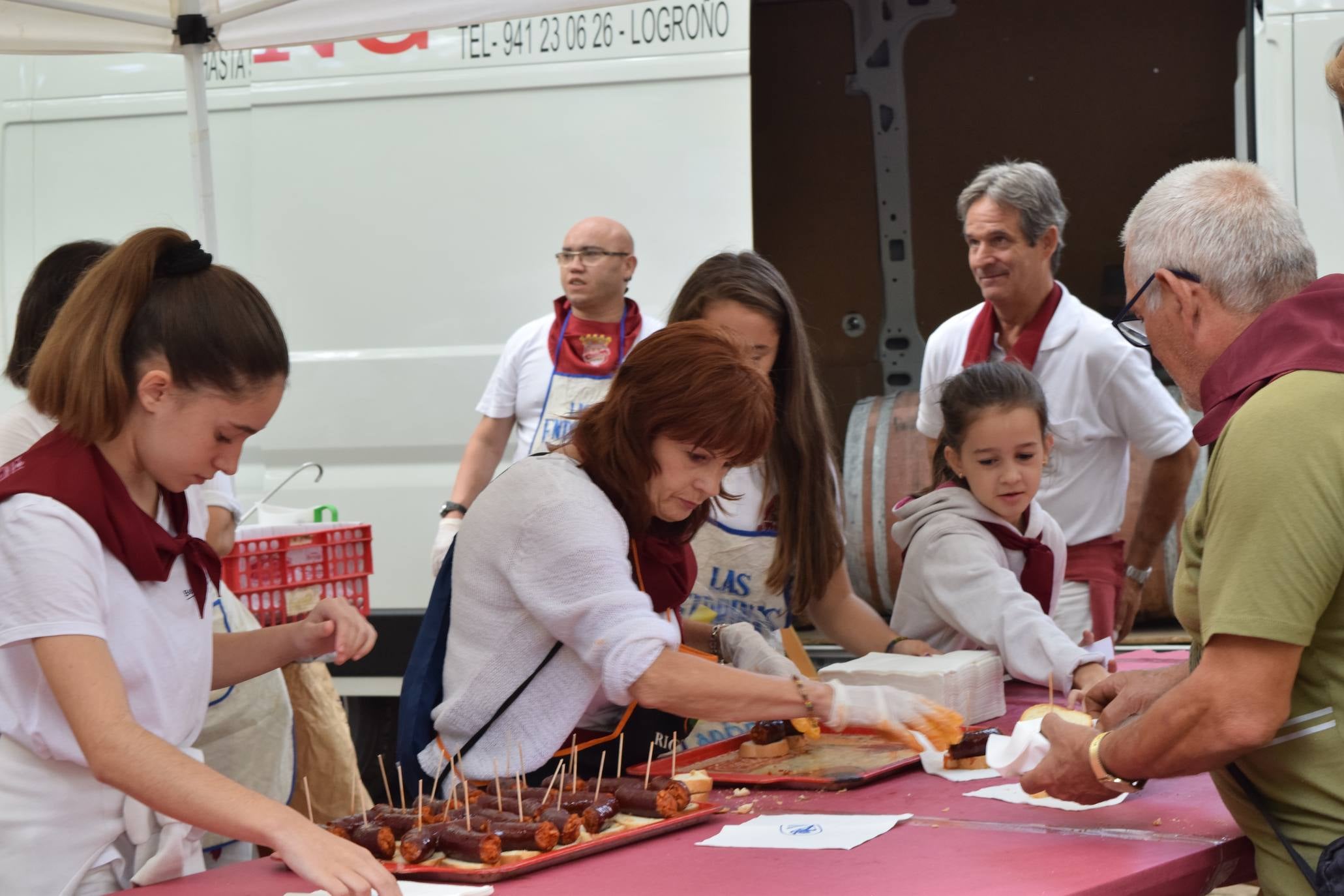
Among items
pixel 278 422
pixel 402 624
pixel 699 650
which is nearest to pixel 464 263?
pixel 278 422

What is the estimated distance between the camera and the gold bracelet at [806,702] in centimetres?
248

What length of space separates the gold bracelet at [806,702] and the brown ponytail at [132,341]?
1034mm

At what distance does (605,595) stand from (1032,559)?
1476 millimetres

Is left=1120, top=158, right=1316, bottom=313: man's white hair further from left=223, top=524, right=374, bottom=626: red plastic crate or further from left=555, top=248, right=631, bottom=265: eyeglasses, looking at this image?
left=555, top=248, right=631, bottom=265: eyeglasses

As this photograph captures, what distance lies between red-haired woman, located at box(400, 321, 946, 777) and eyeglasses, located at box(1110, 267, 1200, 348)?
2.00ft

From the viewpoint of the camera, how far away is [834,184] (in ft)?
22.2

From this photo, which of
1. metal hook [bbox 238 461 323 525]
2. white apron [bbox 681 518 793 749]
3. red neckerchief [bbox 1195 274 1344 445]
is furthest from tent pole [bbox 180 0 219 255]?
red neckerchief [bbox 1195 274 1344 445]

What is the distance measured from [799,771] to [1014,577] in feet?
3.14

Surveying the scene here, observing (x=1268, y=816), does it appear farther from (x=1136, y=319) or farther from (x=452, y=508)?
(x=452, y=508)

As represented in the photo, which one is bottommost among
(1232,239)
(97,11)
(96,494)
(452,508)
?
(452,508)

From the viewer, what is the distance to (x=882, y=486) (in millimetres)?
5363

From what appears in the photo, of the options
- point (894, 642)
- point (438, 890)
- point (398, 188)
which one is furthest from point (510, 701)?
point (398, 188)

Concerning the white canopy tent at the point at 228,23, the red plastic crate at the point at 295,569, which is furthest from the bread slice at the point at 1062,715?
the white canopy tent at the point at 228,23

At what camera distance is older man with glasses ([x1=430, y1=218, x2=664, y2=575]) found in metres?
4.92
